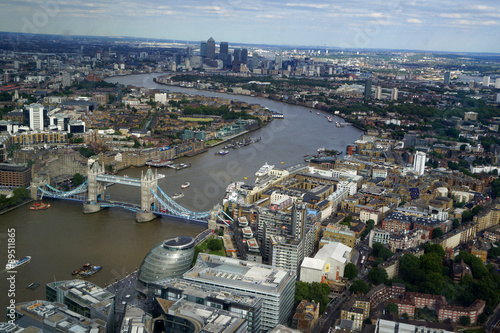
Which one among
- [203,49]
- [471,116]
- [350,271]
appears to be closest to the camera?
[350,271]

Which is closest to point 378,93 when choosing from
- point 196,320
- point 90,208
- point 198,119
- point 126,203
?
point 198,119

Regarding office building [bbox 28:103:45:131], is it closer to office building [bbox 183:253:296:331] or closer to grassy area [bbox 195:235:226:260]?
grassy area [bbox 195:235:226:260]

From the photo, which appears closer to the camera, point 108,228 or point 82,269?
point 82,269

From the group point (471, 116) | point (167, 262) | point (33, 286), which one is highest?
point (471, 116)

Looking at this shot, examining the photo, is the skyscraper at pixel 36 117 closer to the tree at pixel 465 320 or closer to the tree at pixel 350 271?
the tree at pixel 350 271

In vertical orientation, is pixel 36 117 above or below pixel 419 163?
above

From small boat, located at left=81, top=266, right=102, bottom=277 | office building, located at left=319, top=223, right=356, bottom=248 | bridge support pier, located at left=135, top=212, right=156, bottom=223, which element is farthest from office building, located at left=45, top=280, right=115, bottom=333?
office building, located at left=319, top=223, right=356, bottom=248

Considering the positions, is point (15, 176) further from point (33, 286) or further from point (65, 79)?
point (65, 79)
